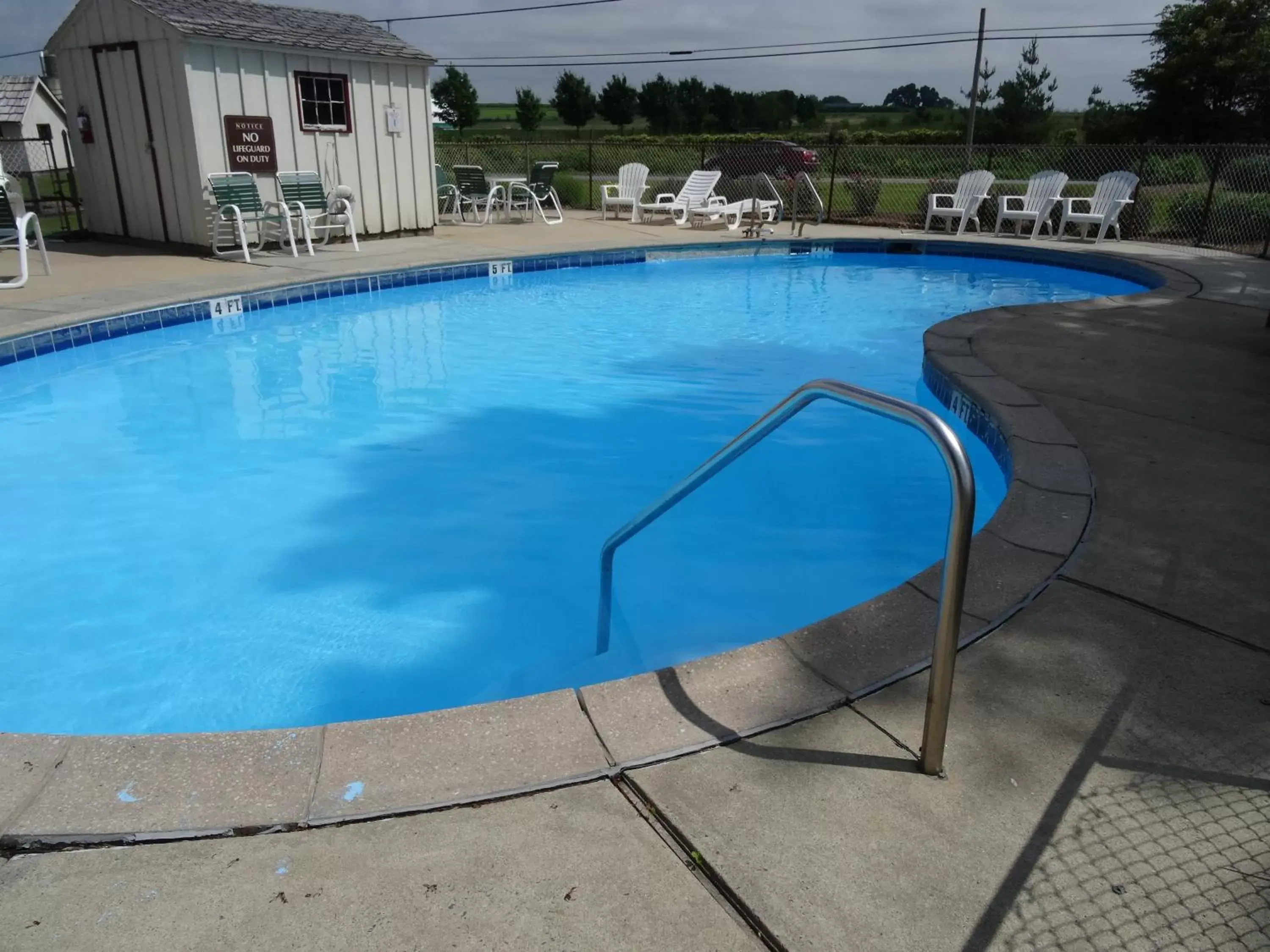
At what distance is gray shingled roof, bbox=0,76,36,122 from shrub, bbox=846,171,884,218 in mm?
30948

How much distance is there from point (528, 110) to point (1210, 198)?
53039 millimetres

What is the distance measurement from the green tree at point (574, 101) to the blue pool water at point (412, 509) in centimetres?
5662

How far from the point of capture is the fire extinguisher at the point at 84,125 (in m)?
11.1

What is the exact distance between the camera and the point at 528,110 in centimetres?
5838

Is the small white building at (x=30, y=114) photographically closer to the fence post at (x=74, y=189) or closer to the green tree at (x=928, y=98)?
the fence post at (x=74, y=189)

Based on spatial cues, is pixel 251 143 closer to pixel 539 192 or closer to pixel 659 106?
pixel 539 192

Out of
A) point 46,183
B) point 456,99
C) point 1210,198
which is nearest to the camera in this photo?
point 1210,198

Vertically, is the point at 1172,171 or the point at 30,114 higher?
the point at 30,114

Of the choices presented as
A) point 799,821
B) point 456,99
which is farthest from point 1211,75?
point 456,99

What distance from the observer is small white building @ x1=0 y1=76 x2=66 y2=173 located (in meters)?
29.0

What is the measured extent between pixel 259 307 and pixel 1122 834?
27.8 ft

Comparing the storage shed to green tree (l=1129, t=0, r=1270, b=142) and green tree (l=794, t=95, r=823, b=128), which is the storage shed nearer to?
green tree (l=1129, t=0, r=1270, b=142)

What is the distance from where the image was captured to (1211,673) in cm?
224

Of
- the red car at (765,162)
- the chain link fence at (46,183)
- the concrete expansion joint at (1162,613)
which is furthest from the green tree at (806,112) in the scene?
the concrete expansion joint at (1162,613)
